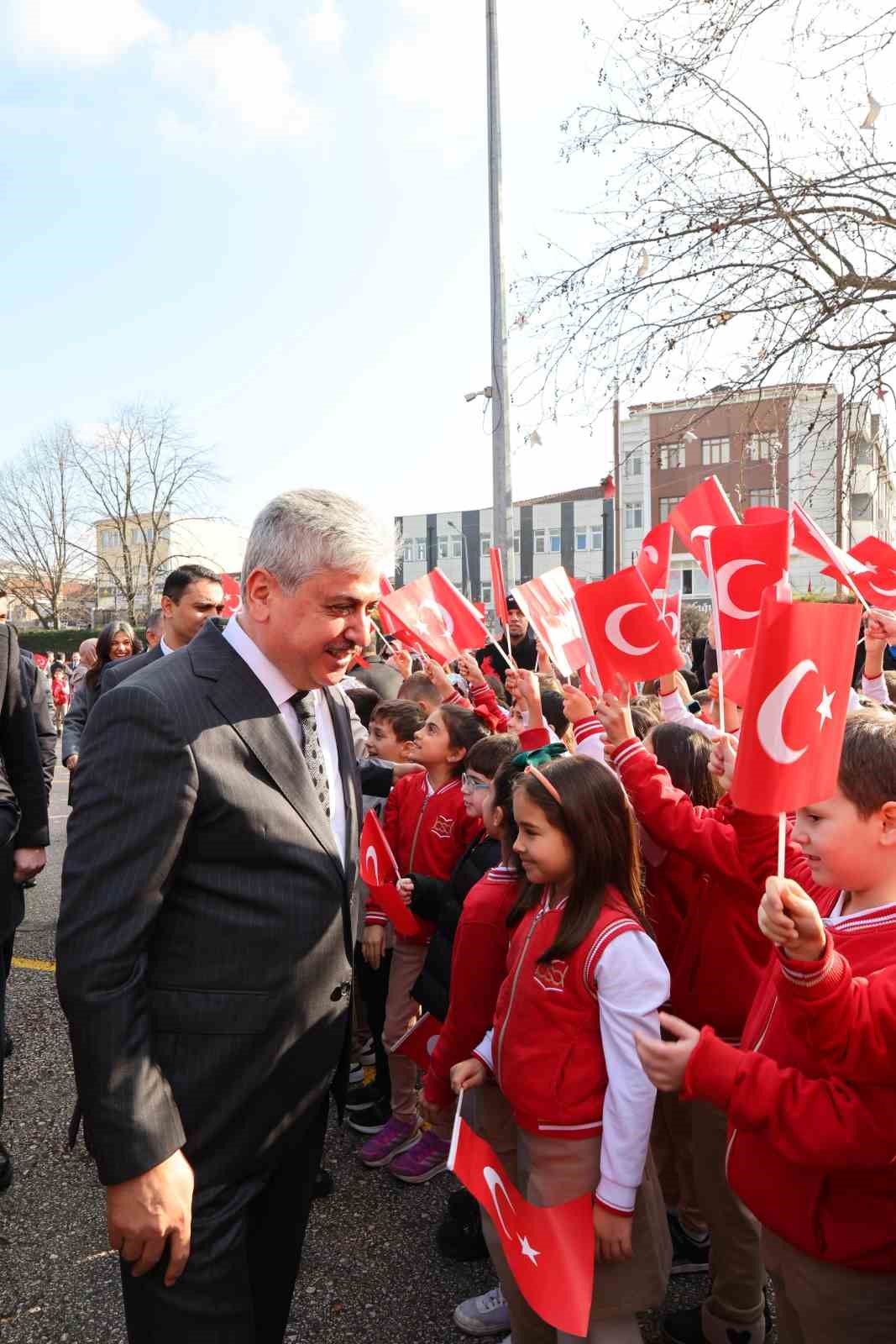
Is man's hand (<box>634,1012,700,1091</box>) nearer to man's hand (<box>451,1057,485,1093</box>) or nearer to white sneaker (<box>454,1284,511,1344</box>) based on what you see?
man's hand (<box>451,1057,485,1093</box>)

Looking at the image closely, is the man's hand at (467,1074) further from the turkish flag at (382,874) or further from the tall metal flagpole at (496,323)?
the tall metal flagpole at (496,323)

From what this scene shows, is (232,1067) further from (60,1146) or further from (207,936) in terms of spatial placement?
(60,1146)

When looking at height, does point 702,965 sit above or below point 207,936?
below

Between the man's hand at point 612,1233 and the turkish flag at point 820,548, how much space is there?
2.72 meters

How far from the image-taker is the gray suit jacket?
1.61 meters

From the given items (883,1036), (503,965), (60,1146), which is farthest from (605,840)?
(60,1146)

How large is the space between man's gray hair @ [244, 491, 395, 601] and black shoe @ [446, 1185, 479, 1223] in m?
2.27

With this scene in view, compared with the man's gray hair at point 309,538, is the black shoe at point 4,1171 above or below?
below

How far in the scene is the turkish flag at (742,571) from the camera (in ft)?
9.88

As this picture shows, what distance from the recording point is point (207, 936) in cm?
173

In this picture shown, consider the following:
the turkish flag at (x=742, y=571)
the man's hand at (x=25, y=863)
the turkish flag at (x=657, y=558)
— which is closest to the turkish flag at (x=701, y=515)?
the turkish flag at (x=657, y=558)

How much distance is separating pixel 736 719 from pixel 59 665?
24699mm

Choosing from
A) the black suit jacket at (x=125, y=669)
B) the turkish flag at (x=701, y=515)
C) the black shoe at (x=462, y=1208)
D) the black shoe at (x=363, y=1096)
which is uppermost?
the turkish flag at (x=701, y=515)

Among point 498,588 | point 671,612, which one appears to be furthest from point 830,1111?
point 498,588
